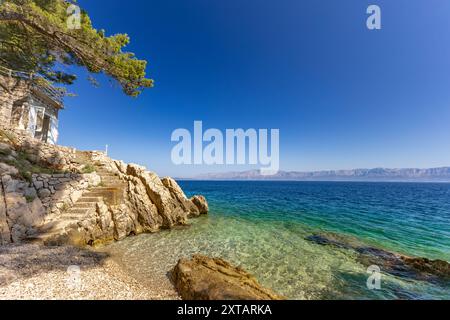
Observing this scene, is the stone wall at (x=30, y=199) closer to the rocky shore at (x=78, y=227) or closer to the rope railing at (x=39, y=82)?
the rocky shore at (x=78, y=227)

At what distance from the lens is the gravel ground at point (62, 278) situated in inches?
187

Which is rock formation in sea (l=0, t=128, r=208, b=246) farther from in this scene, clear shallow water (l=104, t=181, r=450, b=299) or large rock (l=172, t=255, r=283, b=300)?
large rock (l=172, t=255, r=283, b=300)

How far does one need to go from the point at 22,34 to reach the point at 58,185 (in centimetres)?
856

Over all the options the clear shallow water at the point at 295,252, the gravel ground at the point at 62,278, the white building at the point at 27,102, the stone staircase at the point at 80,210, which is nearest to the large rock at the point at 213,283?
the gravel ground at the point at 62,278

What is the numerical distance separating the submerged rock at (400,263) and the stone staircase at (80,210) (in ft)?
50.0

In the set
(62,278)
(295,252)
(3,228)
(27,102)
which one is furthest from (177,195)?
(27,102)

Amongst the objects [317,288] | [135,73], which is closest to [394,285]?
[317,288]

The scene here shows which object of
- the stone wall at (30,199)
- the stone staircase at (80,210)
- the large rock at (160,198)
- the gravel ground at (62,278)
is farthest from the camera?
the large rock at (160,198)

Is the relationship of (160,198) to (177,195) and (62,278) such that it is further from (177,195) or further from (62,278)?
(62,278)

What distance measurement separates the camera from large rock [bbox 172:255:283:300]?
482cm

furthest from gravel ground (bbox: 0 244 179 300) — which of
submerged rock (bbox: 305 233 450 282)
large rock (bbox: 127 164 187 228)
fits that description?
submerged rock (bbox: 305 233 450 282)

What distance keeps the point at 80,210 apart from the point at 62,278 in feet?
20.0

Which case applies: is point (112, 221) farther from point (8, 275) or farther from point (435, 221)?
point (435, 221)

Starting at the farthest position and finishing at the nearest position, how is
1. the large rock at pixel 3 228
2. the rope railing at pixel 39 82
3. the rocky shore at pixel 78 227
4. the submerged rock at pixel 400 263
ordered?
the rope railing at pixel 39 82, the submerged rock at pixel 400 263, the large rock at pixel 3 228, the rocky shore at pixel 78 227
